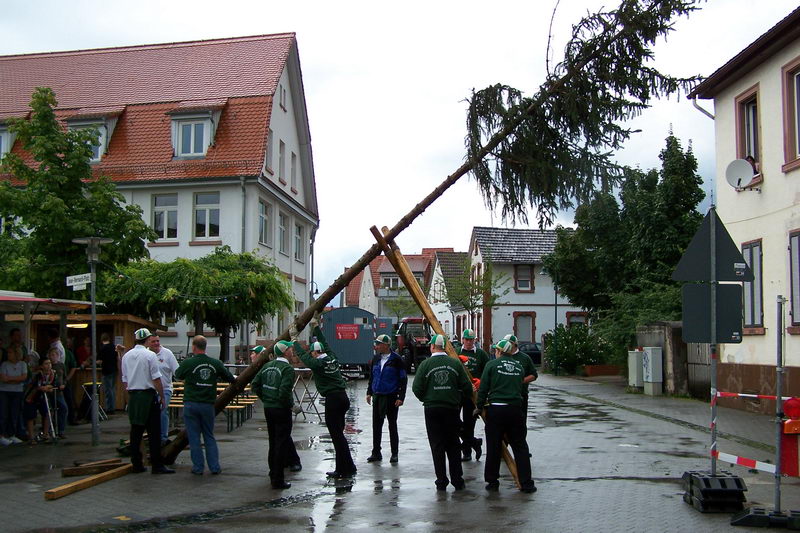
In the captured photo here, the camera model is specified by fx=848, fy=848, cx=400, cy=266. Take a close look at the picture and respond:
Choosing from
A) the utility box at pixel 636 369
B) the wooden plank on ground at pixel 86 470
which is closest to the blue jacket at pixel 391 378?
the wooden plank on ground at pixel 86 470

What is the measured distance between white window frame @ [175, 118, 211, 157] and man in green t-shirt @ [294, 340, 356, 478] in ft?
75.7

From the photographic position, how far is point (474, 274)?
195 feet

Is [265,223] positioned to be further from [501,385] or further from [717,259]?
[717,259]

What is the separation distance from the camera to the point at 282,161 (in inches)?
1390

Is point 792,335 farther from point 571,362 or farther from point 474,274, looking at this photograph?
point 474,274

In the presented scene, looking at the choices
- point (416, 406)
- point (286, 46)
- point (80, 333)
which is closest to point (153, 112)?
point (286, 46)

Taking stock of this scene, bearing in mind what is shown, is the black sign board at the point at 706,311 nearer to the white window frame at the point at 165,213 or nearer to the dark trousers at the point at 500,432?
the dark trousers at the point at 500,432

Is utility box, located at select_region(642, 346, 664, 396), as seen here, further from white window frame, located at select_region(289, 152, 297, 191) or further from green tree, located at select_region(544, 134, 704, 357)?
white window frame, located at select_region(289, 152, 297, 191)

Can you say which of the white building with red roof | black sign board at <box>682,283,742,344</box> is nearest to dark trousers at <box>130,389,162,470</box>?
black sign board at <box>682,283,742,344</box>

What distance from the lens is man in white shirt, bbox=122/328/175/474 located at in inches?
422

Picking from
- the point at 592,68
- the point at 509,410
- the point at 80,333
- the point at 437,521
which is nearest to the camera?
the point at 437,521

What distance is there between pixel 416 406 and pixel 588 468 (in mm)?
10312

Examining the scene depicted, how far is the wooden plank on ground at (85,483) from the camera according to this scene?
9.10 m

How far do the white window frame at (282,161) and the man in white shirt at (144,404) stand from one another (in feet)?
79.4
